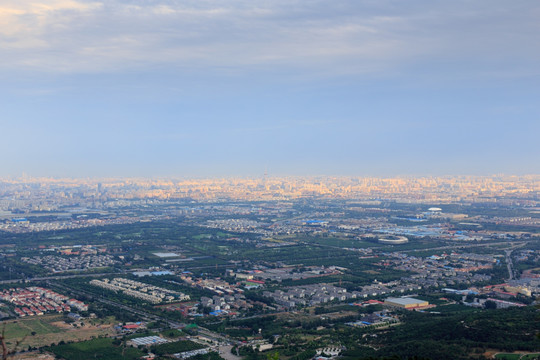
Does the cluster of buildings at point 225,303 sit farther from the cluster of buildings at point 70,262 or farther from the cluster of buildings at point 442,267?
the cluster of buildings at point 70,262

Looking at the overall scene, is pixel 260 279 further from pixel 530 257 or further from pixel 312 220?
pixel 312 220

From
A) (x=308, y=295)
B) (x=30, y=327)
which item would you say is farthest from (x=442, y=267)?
(x=30, y=327)

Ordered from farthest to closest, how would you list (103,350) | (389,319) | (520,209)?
1. (520,209)
2. (389,319)
3. (103,350)

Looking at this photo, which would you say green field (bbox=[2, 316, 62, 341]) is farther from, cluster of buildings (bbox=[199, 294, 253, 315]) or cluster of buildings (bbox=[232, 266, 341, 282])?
cluster of buildings (bbox=[232, 266, 341, 282])

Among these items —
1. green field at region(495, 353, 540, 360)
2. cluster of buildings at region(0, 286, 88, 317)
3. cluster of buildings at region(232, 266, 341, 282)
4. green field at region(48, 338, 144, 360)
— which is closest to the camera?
green field at region(495, 353, 540, 360)

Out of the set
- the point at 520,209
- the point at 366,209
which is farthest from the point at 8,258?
the point at 520,209

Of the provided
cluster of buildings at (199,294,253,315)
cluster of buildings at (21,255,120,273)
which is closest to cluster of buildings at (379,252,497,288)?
cluster of buildings at (199,294,253,315)
